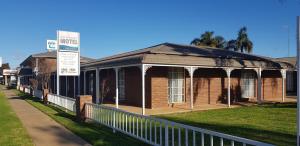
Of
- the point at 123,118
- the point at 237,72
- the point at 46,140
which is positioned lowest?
the point at 46,140

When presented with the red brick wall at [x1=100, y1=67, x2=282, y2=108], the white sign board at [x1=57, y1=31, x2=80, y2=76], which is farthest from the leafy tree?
the white sign board at [x1=57, y1=31, x2=80, y2=76]

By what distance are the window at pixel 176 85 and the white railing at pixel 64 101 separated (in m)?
5.67

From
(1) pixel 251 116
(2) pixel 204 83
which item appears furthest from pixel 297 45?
(2) pixel 204 83

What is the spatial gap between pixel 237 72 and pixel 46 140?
1527 cm

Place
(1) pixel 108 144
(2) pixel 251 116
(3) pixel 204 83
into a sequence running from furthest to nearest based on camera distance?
(3) pixel 204 83 → (2) pixel 251 116 → (1) pixel 108 144

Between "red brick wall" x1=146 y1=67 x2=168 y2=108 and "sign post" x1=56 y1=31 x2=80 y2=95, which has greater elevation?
"sign post" x1=56 y1=31 x2=80 y2=95

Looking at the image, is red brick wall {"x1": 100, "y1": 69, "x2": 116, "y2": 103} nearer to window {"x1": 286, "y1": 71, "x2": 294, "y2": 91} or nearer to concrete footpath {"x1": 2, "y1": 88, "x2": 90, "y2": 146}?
concrete footpath {"x1": 2, "y1": 88, "x2": 90, "y2": 146}

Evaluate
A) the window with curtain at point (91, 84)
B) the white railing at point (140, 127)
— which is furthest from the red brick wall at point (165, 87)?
the white railing at point (140, 127)

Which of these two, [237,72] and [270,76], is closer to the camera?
[237,72]

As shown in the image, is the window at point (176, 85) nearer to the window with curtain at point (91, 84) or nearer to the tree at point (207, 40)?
the window with curtain at point (91, 84)

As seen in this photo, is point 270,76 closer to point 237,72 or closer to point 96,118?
point 237,72

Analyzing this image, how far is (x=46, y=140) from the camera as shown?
916 cm

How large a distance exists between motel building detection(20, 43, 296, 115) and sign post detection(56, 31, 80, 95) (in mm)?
1567

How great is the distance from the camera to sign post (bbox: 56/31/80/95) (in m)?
17.7
